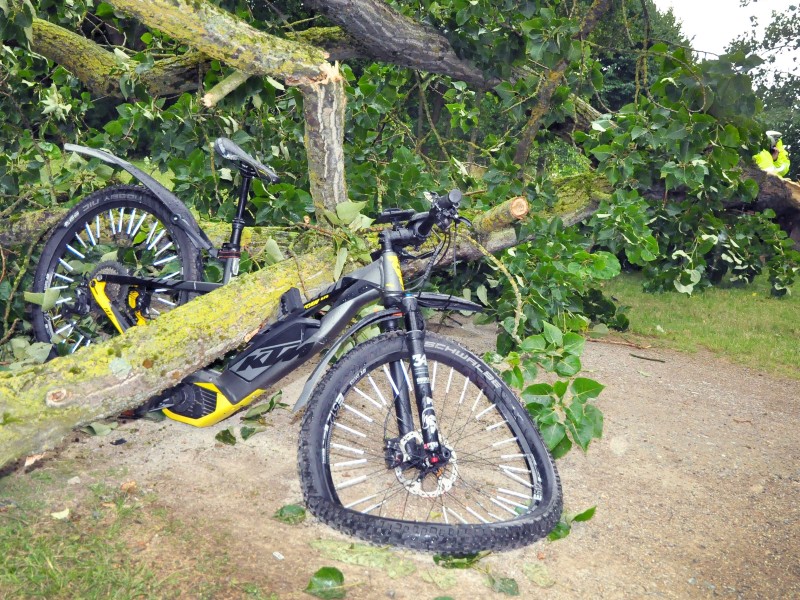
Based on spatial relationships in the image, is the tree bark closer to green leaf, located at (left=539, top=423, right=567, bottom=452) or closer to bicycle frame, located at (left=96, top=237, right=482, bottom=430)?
bicycle frame, located at (left=96, top=237, right=482, bottom=430)

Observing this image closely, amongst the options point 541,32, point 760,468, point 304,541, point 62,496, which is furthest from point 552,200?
point 62,496

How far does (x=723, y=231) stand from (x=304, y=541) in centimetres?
547

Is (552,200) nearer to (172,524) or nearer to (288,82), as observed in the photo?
(288,82)

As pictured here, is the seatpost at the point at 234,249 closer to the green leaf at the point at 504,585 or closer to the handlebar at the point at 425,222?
the handlebar at the point at 425,222

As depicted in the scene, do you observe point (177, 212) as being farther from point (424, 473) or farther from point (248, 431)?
point (424, 473)

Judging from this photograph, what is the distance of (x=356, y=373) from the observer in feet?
9.16

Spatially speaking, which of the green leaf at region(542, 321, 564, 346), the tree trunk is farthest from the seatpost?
the tree trunk

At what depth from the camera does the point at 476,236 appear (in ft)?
15.5

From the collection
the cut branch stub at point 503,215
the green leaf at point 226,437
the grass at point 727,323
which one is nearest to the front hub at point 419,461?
the green leaf at point 226,437

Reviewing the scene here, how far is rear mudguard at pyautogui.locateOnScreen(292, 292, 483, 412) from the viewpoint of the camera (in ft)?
9.23

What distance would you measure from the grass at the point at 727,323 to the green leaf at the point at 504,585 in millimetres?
4229

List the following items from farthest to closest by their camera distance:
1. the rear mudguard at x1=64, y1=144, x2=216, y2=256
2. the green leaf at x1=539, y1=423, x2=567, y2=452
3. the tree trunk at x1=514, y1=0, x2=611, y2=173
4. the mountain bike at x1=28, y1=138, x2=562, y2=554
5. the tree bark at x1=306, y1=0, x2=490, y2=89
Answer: the tree trunk at x1=514, y1=0, x2=611, y2=173 < the tree bark at x1=306, y1=0, x2=490, y2=89 < the rear mudguard at x1=64, y1=144, x2=216, y2=256 < the green leaf at x1=539, y1=423, x2=567, y2=452 < the mountain bike at x1=28, y1=138, x2=562, y2=554

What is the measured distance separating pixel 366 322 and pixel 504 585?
1.07 meters

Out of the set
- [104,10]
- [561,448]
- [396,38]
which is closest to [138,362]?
[561,448]
